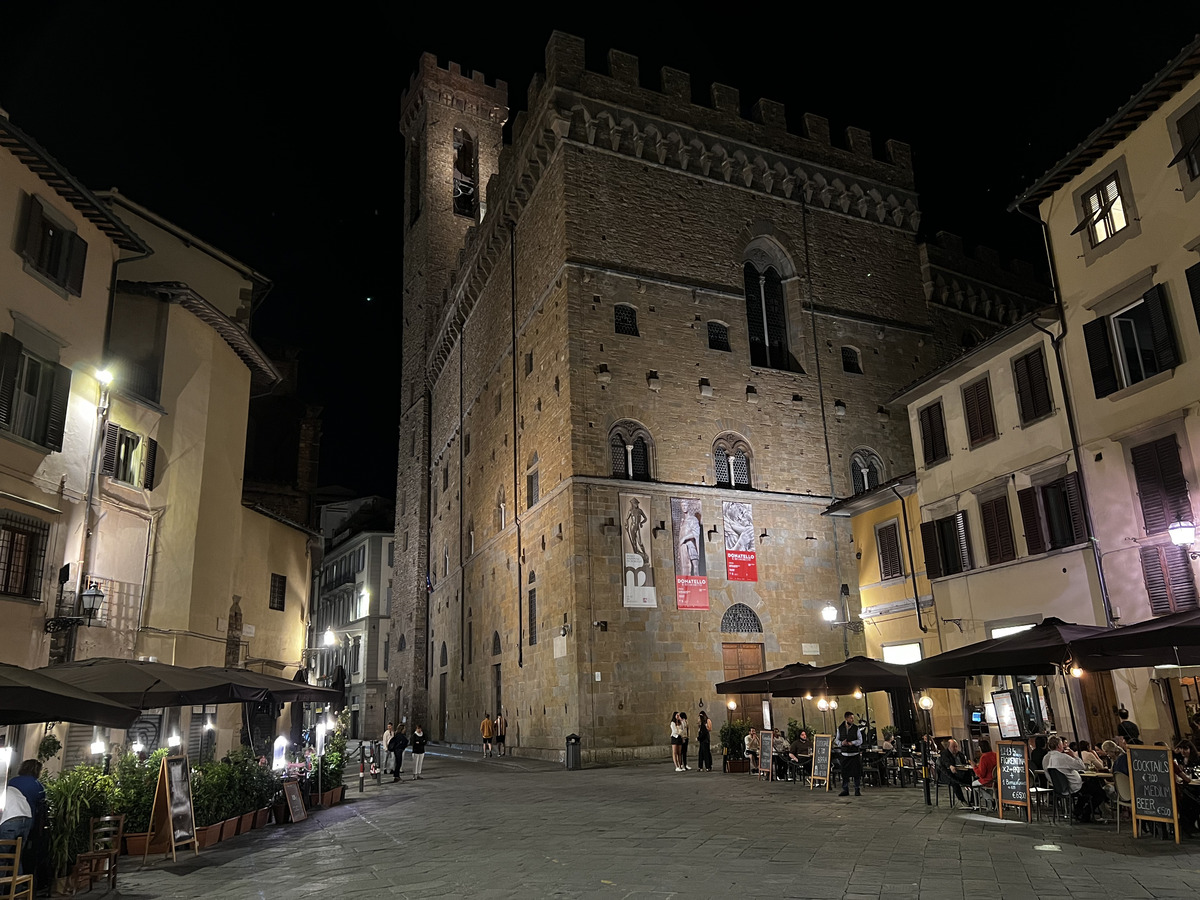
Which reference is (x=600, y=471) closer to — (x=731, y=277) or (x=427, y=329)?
(x=731, y=277)

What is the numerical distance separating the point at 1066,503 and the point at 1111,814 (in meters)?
6.53

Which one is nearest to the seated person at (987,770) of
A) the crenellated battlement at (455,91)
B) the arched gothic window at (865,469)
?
the arched gothic window at (865,469)

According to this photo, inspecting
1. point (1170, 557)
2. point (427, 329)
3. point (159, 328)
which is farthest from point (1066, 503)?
point (427, 329)

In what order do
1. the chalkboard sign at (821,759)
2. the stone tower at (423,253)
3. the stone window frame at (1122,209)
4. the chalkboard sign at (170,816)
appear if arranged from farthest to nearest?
the stone tower at (423,253), the chalkboard sign at (821,759), the stone window frame at (1122,209), the chalkboard sign at (170,816)

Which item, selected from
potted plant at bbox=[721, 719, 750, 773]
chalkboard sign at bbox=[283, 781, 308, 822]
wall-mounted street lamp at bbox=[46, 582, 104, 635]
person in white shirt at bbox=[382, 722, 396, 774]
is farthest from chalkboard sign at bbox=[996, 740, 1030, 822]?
person in white shirt at bbox=[382, 722, 396, 774]

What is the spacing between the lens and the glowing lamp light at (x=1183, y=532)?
1270 centimetres

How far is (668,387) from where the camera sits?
25.1m

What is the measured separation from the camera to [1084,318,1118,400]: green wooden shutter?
49.5 feet

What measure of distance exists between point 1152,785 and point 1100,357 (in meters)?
8.44

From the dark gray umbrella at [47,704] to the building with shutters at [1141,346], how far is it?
14721 mm

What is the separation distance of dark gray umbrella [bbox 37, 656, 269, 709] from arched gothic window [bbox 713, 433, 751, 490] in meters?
16.0

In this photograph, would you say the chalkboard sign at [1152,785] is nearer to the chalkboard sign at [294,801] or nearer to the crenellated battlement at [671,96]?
the chalkboard sign at [294,801]

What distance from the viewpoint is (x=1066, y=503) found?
1609 cm

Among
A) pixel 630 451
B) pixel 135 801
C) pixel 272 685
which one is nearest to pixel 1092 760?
pixel 272 685
